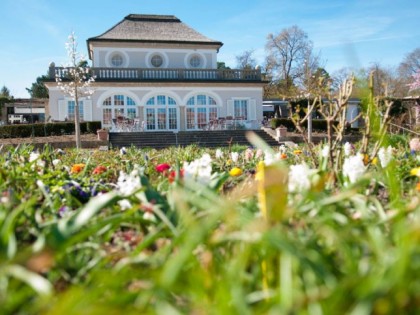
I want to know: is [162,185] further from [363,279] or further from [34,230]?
[363,279]

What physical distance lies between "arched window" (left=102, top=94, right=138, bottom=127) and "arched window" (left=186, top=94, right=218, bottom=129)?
11.1 feet

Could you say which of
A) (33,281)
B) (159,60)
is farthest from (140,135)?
(33,281)

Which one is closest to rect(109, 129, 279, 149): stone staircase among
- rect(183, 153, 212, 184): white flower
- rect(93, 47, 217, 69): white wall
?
rect(93, 47, 217, 69): white wall

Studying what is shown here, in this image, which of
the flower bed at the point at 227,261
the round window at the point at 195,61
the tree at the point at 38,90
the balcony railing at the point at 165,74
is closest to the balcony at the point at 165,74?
the balcony railing at the point at 165,74

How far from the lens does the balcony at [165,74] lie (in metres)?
25.8

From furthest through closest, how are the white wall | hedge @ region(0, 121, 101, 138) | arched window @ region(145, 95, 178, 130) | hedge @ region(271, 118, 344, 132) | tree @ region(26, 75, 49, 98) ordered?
tree @ region(26, 75, 49, 98)
the white wall
arched window @ region(145, 95, 178, 130)
hedge @ region(271, 118, 344, 132)
hedge @ region(0, 121, 101, 138)

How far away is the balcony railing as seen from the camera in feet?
84.5

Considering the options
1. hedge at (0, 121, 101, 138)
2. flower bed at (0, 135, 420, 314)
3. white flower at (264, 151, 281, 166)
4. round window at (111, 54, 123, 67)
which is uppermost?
round window at (111, 54, 123, 67)

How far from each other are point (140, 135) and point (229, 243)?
2159 centimetres

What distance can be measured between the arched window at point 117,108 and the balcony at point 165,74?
120cm

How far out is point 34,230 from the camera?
55.9 inches

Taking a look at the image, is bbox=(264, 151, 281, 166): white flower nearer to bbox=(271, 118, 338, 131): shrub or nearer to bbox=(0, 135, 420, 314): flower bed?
bbox=(0, 135, 420, 314): flower bed

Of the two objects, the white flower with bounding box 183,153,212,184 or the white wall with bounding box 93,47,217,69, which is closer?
the white flower with bounding box 183,153,212,184

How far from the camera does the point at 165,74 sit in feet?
88.7
